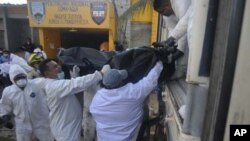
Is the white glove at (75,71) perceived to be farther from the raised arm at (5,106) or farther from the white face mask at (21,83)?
the raised arm at (5,106)

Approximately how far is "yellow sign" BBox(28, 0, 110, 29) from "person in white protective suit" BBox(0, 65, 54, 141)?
519 cm

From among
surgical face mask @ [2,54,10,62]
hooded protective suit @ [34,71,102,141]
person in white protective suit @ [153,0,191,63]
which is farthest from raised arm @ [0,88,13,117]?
surgical face mask @ [2,54,10,62]

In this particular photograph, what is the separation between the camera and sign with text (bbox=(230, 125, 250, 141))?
2.67 feet

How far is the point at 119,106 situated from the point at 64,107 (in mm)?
1060

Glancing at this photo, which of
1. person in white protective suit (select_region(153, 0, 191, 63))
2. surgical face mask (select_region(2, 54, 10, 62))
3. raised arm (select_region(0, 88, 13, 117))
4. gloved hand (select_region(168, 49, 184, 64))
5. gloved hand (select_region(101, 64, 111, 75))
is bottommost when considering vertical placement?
raised arm (select_region(0, 88, 13, 117))


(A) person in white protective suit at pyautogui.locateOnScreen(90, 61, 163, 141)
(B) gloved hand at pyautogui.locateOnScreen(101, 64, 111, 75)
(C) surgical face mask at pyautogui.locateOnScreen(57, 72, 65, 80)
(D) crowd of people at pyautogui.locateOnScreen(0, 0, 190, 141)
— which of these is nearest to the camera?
(D) crowd of people at pyautogui.locateOnScreen(0, 0, 190, 141)

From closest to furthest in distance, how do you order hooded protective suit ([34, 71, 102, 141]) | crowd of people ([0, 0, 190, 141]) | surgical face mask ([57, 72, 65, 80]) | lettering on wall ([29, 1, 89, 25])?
crowd of people ([0, 0, 190, 141]), hooded protective suit ([34, 71, 102, 141]), surgical face mask ([57, 72, 65, 80]), lettering on wall ([29, 1, 89, 25])

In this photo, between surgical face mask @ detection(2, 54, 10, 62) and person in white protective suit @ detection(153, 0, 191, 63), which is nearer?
person in white protective suit @ detection(153, 0, 191, 63)

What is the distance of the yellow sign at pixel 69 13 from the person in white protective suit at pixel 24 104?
5.19 m

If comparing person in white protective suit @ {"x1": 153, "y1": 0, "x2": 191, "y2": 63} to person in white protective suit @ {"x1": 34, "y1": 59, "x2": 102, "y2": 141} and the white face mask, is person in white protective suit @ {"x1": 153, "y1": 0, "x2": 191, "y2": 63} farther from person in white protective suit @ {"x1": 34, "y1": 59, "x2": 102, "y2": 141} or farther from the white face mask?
the white face mask

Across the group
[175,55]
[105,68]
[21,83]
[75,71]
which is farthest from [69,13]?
[175,55]

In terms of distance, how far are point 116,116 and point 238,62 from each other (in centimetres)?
230

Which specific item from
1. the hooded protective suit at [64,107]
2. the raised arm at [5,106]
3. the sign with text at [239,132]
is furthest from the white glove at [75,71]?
the sign with text at [239,132]

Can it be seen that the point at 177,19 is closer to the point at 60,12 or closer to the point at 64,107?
the point at 64,107
